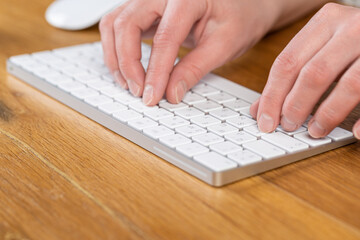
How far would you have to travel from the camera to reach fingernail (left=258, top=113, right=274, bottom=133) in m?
0.65

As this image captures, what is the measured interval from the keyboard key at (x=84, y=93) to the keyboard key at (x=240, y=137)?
246 millimetres

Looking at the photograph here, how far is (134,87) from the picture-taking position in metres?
0.79

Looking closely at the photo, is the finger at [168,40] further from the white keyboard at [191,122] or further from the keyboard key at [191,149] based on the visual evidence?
the keyboard key at [191,149]

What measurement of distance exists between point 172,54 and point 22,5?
738 millimetres

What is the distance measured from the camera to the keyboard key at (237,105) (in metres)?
0.73

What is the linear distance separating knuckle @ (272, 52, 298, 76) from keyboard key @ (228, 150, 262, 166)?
0.14 meters

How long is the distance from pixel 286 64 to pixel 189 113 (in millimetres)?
144

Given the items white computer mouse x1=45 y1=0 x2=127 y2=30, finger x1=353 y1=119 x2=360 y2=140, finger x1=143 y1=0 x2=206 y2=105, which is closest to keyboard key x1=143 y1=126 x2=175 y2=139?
finger x1=143 y1=0 x2=206 y2=105

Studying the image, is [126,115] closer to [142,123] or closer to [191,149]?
[142,123]

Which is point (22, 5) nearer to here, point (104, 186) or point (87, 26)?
point (87, 26)

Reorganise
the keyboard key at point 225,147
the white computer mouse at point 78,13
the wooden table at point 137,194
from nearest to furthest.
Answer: the wooden table at point 137,194 → the keyboard key at point 225,147 → the white computer mouse at point 78,13

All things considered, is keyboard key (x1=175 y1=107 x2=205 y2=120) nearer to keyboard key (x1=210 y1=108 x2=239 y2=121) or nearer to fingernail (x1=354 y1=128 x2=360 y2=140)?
keyboard key (x1=210 y1=108 x2=239 y2=121)

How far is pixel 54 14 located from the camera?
123 cm

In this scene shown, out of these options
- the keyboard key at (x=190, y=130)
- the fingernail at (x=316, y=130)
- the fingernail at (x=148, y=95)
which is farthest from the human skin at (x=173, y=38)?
the fingernail at (x=316, y=130)
